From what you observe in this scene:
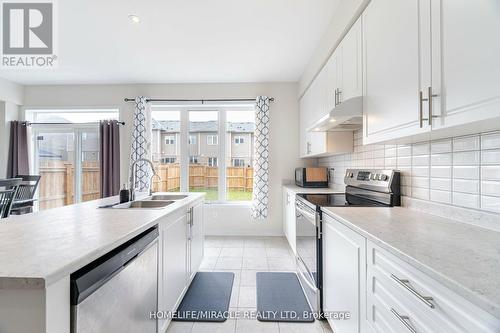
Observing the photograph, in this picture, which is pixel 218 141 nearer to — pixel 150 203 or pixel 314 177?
pixel 314 177

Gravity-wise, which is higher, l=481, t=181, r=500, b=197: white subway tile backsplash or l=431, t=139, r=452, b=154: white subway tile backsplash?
l=431, t=139, r=452, b=154: white subway tile backsplash

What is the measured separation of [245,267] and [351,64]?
233 cm

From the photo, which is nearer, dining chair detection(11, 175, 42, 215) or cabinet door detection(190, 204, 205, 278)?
cabinet door detection(190, 204, 205, 278)

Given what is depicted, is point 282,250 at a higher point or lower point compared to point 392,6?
lower

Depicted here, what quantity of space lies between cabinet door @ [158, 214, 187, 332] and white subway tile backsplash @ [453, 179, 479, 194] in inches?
67.5

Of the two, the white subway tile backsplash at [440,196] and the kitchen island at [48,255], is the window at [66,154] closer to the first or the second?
the kitchen island at [48,255]

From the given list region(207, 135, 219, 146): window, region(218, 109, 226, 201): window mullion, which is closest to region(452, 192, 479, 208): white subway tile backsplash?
region(218, 109, 226, 201): window mullion

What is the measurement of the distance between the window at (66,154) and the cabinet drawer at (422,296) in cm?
435

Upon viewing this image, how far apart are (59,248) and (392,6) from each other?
1.94 m

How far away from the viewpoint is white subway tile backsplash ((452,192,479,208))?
1176 millimetres

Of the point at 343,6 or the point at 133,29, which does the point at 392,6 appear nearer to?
the point at 343,6

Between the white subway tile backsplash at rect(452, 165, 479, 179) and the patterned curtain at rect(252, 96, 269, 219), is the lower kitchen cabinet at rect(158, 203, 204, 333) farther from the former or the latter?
the white subway tile backsplash at rect(452, 165, 479, 179)

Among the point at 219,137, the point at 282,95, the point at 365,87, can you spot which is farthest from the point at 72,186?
the point at 365,87

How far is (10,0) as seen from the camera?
2109 mm
